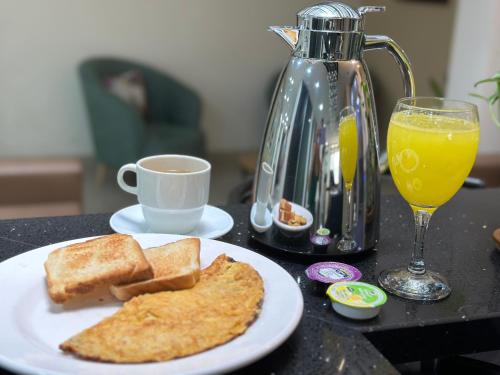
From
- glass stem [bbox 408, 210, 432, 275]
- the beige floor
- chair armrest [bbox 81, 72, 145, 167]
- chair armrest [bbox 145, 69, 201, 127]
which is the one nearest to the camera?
glass stem [bbox 408, 210, 432, 275]

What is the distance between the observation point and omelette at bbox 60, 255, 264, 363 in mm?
524

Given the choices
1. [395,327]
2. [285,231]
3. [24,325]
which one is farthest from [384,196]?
[24,325]

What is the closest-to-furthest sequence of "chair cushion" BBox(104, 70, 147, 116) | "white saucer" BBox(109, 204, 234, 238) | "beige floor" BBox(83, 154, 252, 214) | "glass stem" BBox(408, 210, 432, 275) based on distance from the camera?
1. "glass stem" BBox(408, 210, 432, 275)
2. "white saucer" BBox(109, 204, 234, 238)
3. "beige floor" BBox(83, 154, 252, 214)
4. "chair cushion" BBox(104, 70, 147, 116)

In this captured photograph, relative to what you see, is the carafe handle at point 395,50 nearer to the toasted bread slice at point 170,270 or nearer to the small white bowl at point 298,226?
the small white bowl at point 298,226

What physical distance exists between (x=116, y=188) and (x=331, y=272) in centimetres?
330

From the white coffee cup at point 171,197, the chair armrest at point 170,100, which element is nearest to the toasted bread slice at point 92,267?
the white coffee cup at point 171,197

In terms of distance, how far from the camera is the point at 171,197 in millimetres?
826

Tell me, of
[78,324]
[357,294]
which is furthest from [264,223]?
[78,324]

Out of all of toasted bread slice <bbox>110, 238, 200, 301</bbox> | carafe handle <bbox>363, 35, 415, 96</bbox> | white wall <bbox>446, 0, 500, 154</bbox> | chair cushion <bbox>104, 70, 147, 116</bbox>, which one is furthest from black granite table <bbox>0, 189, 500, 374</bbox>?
Result: chair cushion <bbox>104, 70, 147, 116</bbox>

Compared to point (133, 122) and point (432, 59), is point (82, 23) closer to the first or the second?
point (133, 122)

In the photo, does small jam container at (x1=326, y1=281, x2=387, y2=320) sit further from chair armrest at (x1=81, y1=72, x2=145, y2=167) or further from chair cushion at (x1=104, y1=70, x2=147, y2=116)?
chair cushion at (x1=104, y1=70, x2=147, y2=116)

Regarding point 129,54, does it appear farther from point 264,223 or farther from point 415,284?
point 415,284

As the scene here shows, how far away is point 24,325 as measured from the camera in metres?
0.58

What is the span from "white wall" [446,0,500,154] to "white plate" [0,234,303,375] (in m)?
2.02
